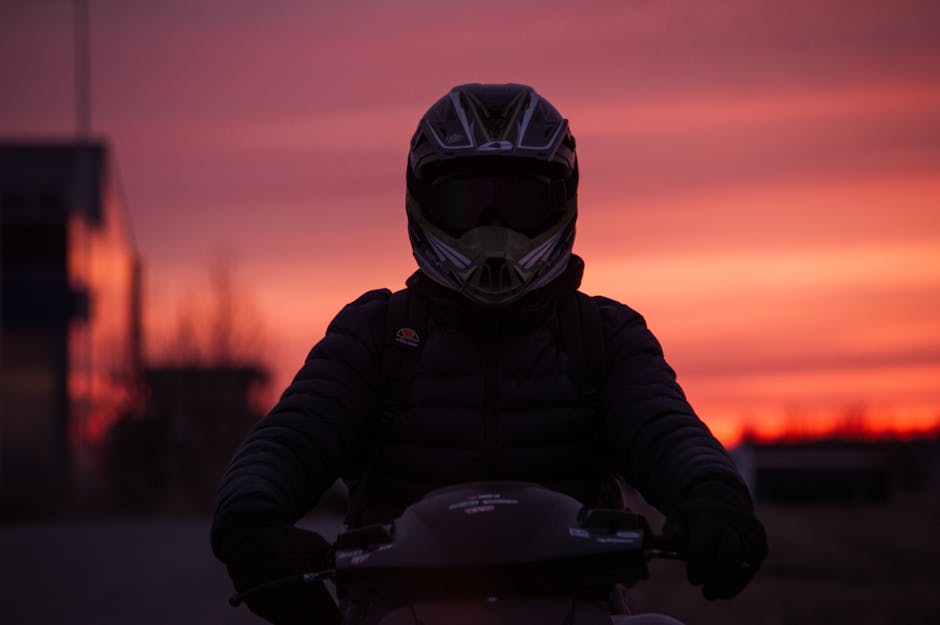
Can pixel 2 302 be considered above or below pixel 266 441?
below

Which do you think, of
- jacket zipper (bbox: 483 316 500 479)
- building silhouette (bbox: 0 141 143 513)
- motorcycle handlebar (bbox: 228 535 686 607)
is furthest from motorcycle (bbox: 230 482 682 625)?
building silhouette (bbox: 0 141 143 513)

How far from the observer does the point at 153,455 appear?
146 ft

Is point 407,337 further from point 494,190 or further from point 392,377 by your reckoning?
point 494,190

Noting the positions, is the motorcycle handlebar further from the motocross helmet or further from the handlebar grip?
the motocross helmet

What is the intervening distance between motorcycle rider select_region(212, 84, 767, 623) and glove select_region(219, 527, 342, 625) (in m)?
0.42

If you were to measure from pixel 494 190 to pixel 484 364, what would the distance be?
426mm

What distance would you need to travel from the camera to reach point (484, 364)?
15.5 feet

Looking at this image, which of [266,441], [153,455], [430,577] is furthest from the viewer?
[153,455]

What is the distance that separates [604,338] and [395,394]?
1.80 ft

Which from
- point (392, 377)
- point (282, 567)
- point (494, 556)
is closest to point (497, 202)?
point (392, 377)

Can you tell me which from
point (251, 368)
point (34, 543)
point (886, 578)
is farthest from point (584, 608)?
point (251, 368)

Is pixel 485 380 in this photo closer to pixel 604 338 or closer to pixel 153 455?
pixel 604 338

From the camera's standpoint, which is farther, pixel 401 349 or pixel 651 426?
pixel 401 349

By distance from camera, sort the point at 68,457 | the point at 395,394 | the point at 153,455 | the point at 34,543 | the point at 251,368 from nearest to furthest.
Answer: the point at 395,394 < the point at 34,543 < the point at 153,455 < the point at 251,368 < the point at 68,457
